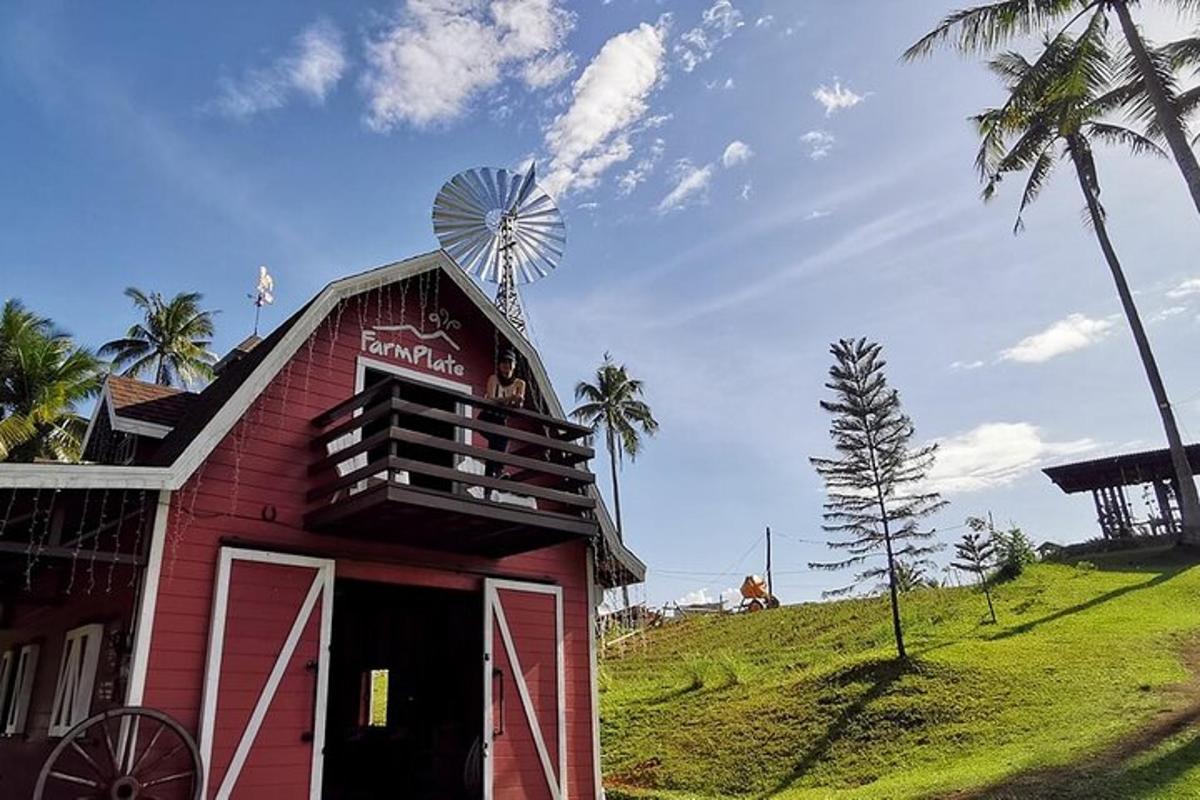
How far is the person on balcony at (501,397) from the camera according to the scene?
9.14 meters

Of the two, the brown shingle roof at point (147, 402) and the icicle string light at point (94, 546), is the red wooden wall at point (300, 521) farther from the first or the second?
the brown shingle roof at point (147, 402)

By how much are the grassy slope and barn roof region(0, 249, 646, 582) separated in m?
5.78

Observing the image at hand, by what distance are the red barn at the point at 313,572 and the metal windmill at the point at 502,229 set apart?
162 cm

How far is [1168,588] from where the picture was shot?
1958 centimetres

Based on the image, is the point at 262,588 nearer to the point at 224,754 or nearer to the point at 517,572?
the point at 224,754

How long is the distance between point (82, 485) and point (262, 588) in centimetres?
177

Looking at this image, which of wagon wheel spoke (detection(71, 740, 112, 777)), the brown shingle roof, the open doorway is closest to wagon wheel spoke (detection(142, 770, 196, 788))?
wagon wheel spoke (detection(71, 740, 112, 777))

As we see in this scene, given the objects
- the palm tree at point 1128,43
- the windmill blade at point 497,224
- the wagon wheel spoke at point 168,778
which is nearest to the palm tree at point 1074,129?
the palm tree at point 1128,43

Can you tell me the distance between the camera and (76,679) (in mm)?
7582

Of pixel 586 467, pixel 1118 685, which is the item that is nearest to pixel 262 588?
pixel 586 467

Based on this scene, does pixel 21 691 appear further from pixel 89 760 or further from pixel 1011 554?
pixel 1011 554

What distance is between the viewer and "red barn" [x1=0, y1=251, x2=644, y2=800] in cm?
687

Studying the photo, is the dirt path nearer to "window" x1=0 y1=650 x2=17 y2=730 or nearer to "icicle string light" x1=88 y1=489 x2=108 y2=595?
"icicle string light" x1=88 y1=489 x2=108 y2=595

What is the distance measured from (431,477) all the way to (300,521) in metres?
1.32
